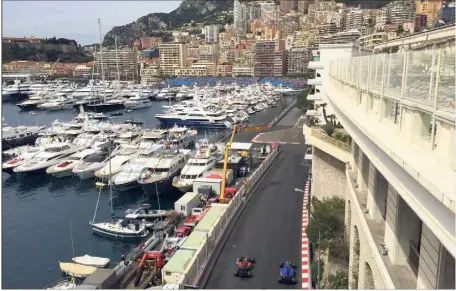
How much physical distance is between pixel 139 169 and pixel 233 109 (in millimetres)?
27246

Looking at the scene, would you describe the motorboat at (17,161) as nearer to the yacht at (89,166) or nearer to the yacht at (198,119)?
the yacht at (89,166)

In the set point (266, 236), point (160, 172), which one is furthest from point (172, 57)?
point (266, 236)

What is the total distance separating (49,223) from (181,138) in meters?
14.4

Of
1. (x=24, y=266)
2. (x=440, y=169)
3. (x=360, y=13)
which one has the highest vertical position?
(x=360, y=13)

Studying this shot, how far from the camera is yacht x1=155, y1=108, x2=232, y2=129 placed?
138 feet

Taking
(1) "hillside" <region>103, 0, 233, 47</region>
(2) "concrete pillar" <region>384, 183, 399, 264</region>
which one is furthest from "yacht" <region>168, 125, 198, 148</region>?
(1) "hillside" <region>103, 0, 233, 47</region>

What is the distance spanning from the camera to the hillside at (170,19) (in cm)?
16888

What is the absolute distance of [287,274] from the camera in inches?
426

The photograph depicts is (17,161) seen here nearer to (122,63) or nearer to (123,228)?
(123,228)

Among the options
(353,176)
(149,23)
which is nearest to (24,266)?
(353,176)

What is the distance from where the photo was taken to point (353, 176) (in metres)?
10.1

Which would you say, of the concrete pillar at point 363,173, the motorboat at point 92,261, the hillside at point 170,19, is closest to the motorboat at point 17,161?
the motorboat at point 92,261

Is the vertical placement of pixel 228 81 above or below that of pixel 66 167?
above

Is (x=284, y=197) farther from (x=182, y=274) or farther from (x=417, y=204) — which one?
(x=417, y=204)
